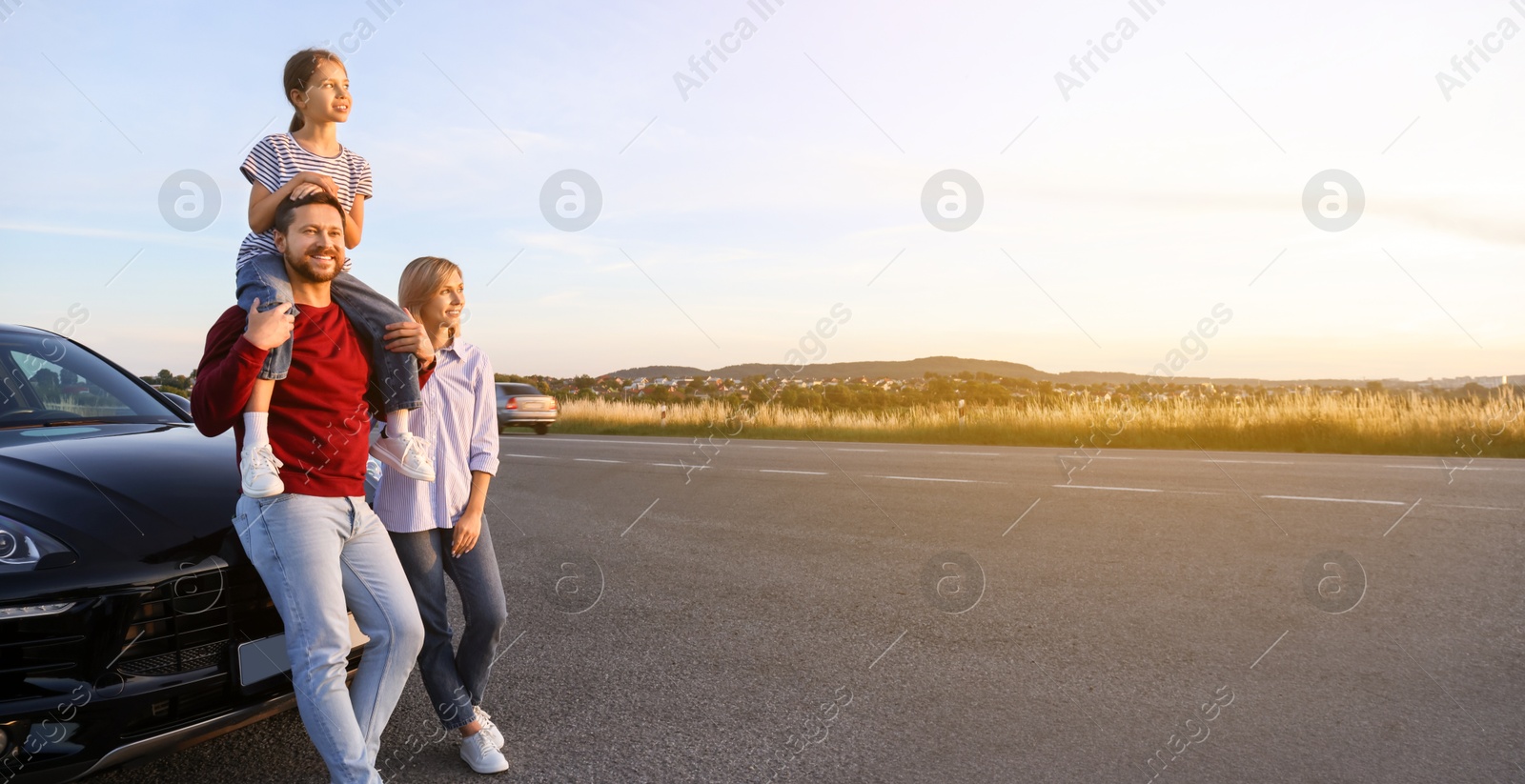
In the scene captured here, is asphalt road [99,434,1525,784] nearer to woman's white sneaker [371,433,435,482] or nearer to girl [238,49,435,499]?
woman's white sneaker [371,433,435,482]

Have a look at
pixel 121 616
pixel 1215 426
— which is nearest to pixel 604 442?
pixel 1215 426

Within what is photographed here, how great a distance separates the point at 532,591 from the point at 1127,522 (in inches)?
192

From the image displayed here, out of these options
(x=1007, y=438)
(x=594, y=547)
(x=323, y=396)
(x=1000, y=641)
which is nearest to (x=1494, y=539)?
(x=1000, y=641)

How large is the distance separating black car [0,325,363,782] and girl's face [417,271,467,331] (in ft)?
2.76

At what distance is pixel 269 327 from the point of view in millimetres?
2488

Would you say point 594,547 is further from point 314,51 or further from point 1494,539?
point 1494,539

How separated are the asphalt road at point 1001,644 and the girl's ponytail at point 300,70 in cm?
219

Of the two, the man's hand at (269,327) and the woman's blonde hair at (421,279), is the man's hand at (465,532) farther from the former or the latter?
the man's hand at (269,327)

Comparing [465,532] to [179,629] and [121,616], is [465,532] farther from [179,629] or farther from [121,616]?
[121,616]

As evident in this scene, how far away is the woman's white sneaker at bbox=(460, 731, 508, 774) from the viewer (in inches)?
125

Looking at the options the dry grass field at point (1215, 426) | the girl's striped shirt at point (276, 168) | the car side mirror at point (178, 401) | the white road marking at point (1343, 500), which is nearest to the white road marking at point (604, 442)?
the dry grass field at point (1215, 426)

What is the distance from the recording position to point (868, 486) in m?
10.6

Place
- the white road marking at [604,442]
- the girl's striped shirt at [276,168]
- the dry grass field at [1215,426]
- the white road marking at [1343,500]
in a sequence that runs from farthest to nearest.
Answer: the white road marking at [604,442], the dry grass field at [1215,426], the white road marking at [1343,500], the girl's striped shirt at [276,168]

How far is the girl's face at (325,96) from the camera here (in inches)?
120
